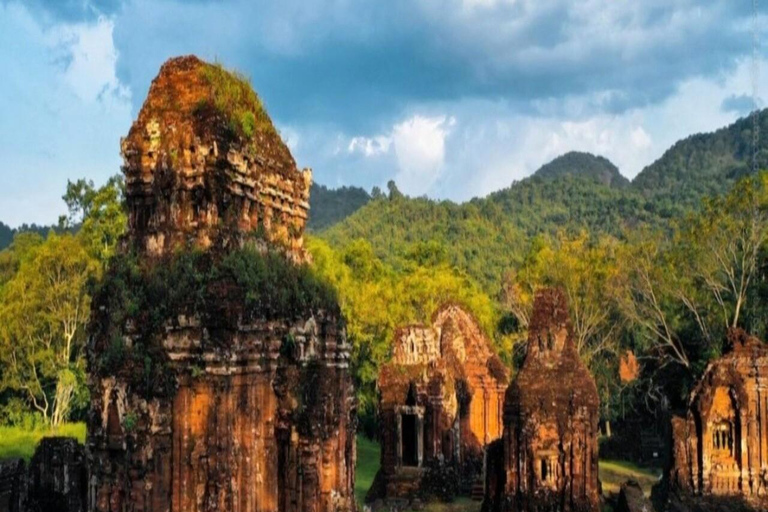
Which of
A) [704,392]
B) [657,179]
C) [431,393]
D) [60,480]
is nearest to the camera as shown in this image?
[60,480]


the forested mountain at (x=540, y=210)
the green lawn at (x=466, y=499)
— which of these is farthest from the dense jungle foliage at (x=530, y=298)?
the forested mountain at (x=540, y=210)

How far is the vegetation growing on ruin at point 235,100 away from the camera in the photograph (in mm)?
9211

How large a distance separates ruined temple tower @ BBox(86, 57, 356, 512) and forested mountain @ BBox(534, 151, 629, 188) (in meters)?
157

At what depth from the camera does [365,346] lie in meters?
34.5

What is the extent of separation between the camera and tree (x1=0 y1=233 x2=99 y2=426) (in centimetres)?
2856

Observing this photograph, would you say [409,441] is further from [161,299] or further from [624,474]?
[161,299]

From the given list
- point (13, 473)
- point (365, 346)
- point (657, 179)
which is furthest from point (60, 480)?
point (657, 179)

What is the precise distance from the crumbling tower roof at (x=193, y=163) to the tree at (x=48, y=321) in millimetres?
20589

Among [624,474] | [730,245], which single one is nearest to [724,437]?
[624,474]

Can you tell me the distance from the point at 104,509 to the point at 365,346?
2657 centimetres

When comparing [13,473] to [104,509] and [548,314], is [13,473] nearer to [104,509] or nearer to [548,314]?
[104,509]

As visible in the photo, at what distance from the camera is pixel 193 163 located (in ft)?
28.9

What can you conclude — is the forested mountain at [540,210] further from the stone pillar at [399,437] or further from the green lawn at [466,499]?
the stone pillar at [399,437]

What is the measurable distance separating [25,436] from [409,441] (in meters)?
13.1
